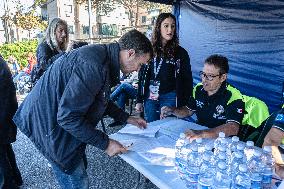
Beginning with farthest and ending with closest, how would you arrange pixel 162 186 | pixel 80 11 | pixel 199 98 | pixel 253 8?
pixel 80 11
pixel 253 8
pixel 199 98
pixel 162 186

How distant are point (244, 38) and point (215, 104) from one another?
85.1 inches

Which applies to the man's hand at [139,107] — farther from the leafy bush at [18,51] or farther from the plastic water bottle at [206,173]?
the leafy bush at [18,51]

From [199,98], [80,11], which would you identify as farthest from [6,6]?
[199,98]

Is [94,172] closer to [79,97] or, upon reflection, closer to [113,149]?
[113,149]

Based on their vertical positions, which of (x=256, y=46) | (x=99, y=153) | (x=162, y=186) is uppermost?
(x=256, y=46)

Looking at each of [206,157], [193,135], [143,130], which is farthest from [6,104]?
[206,157]

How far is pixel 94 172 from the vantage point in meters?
3.54

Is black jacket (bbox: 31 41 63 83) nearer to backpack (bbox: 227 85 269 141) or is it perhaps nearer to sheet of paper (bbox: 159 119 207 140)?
sheet of paper (bbox: 159 119 207 140)

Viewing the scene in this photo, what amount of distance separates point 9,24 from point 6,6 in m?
1.57

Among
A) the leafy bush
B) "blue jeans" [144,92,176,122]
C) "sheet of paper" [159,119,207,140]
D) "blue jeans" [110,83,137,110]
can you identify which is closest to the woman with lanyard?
"blue jeans" [144,92,176,122]

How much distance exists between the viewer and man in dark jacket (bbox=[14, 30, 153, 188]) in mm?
1551

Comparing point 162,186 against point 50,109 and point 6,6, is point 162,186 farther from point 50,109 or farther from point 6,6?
point 6,6

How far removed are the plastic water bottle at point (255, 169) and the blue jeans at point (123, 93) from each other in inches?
156

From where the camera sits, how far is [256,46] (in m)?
4.12
